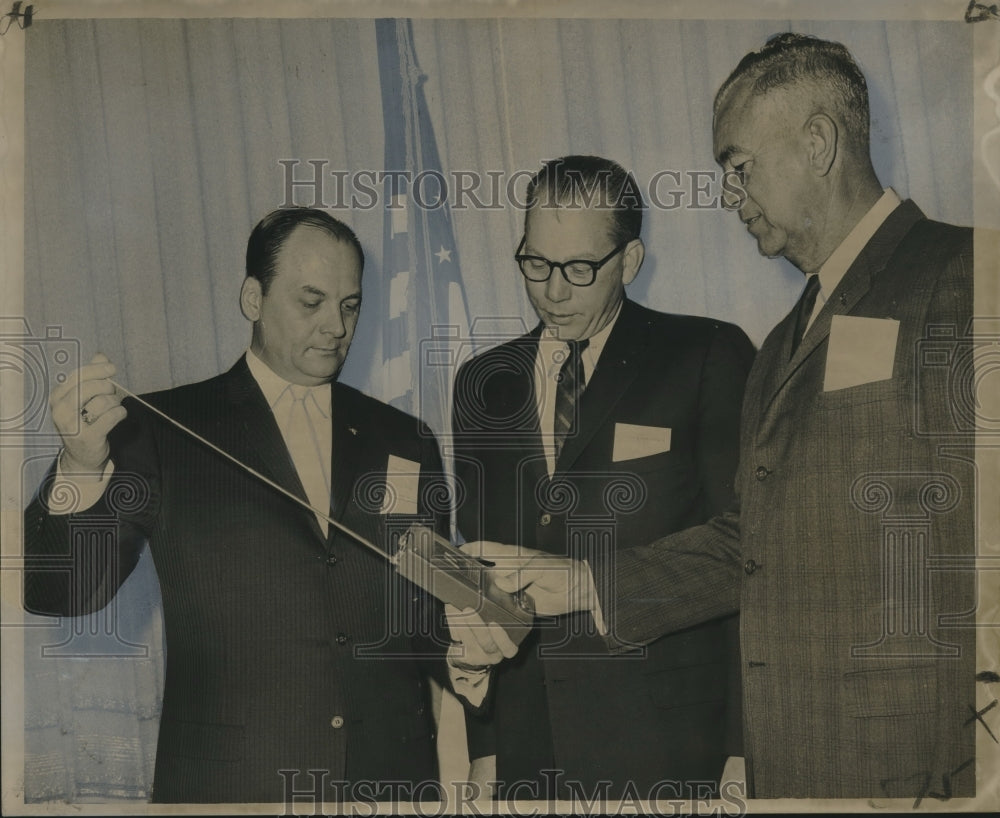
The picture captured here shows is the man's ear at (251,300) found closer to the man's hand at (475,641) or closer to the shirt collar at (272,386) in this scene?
the shirt collar at (272,386)

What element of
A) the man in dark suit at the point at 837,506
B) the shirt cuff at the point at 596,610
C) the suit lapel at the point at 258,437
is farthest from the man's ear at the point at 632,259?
the suit lapel at the point at 258,437

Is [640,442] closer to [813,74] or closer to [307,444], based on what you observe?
[307,444]

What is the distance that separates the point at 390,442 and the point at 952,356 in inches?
61.3

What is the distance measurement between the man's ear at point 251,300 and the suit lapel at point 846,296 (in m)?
1.41

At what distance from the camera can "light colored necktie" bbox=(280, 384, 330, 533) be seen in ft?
10.5

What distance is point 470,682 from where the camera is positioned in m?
3.20

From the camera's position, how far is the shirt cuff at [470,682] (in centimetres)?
319

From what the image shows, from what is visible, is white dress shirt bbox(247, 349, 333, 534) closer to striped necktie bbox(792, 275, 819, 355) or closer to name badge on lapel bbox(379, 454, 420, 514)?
name badge on lapel bbox(379, 454, 420, 514)

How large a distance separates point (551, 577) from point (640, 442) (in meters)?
0.44

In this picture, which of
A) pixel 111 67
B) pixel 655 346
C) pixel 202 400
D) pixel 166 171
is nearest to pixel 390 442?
pixel 202 400

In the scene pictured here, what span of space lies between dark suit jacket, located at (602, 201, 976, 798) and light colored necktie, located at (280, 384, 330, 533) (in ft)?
2.72
